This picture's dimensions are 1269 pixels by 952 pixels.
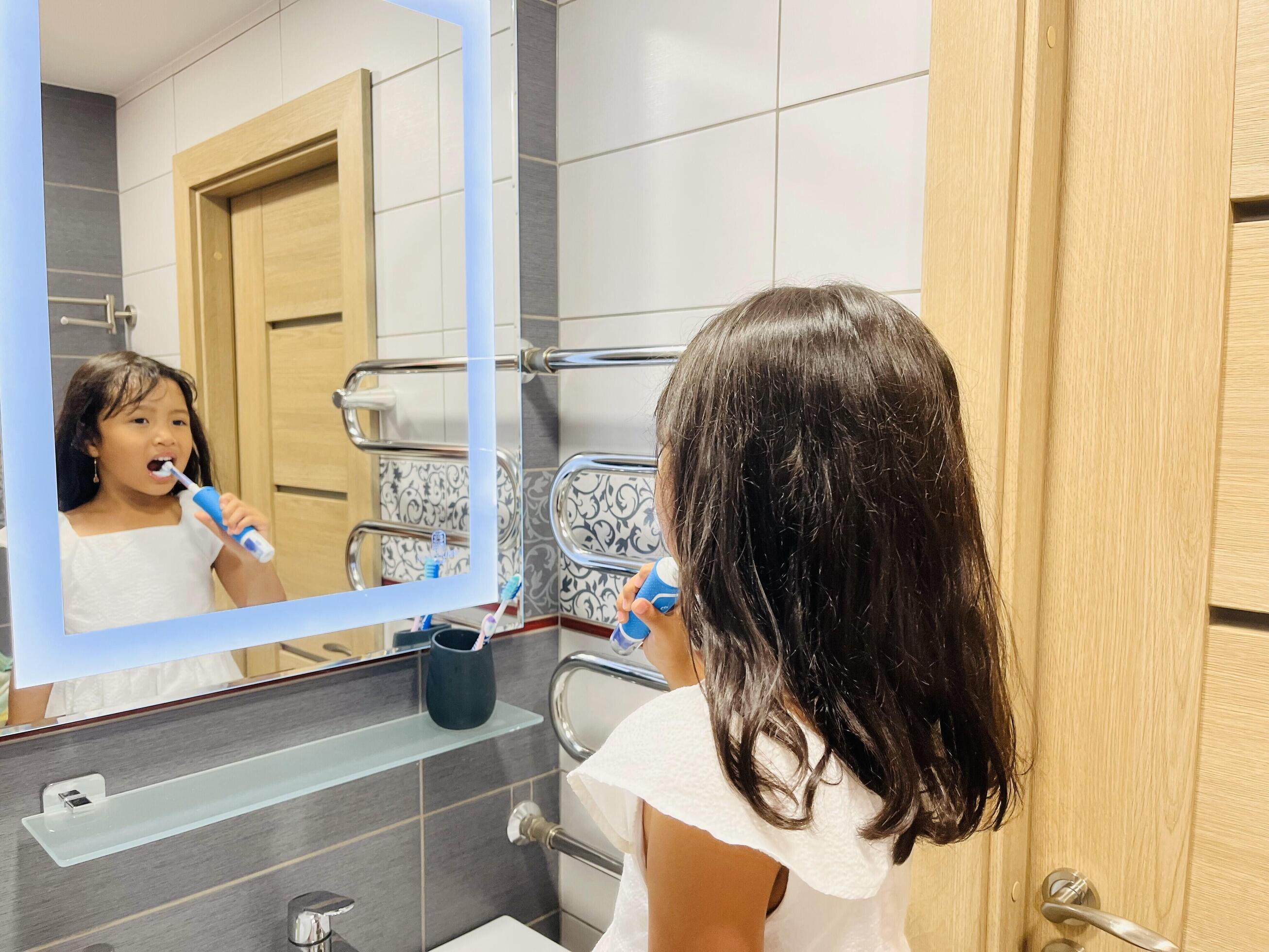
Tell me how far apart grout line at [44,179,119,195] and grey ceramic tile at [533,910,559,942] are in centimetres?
106

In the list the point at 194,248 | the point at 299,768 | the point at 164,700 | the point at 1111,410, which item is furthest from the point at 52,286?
the point at 1111,410

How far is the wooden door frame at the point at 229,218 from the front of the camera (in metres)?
0.79

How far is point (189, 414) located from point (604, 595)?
22.7 inches

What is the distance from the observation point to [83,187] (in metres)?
0.74

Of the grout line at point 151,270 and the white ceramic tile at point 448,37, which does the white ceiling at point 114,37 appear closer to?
the grout line at point 151,270

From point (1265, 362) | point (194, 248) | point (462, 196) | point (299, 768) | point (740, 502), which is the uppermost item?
point (462, 196)

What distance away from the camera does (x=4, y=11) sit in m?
0.69

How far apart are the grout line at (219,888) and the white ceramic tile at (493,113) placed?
30.5 inches

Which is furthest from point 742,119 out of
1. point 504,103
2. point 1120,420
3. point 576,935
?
point 576,935

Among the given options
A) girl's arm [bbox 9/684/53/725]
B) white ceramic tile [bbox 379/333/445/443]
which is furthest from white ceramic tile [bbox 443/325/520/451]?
girl's arm [bbox 9/684/53/725]

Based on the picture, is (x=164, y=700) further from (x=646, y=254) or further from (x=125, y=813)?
(x=646, y=254)

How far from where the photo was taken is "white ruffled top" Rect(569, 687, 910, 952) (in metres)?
0.51

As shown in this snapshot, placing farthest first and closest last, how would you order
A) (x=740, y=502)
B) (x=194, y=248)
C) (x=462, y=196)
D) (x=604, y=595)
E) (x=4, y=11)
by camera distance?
(x=604, y=595) < (x=462, y=196) < (x=194, y=248) < (x=4, y=11) < (x=740, y=502)

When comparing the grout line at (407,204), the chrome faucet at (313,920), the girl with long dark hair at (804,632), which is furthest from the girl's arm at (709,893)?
the grout line at (407,204)
